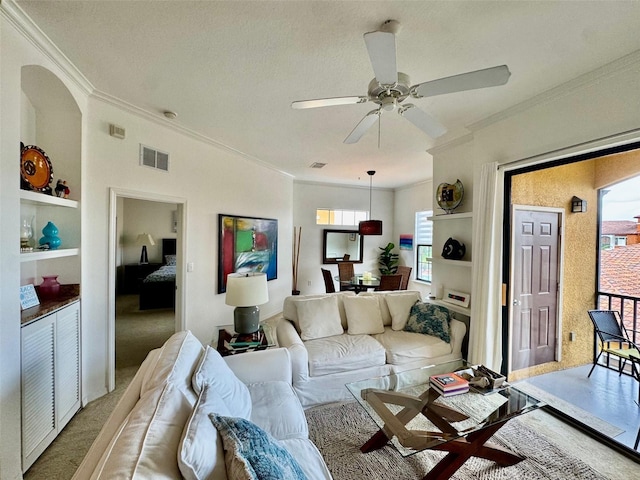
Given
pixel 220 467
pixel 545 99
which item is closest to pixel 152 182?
pixel 220 467

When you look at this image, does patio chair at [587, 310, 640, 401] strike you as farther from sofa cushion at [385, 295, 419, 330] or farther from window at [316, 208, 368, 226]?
window at [316, 208, 368, 226]

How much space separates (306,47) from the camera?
1841 millimetres

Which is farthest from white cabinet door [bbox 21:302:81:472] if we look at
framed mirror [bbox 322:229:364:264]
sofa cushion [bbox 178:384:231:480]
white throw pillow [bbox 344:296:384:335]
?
framed mirror [bbox 322:229:364:264]

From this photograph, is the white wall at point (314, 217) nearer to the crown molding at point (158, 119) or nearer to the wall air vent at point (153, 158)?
the crown molding at point (158, 119)

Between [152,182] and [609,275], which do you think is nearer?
[152,182]

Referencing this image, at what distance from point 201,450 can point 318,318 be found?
2.09 metres

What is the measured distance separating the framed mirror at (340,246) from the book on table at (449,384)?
14.9 feet

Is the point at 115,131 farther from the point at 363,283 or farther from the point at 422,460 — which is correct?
the point at 363,283

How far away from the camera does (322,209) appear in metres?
6.53

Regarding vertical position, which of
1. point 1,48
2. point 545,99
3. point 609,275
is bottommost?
point 609,275

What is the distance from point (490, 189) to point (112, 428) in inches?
133

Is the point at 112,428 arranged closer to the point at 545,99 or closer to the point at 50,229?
the point at 50,229

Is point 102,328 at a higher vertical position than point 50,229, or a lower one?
lower

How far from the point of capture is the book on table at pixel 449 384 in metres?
2.00
